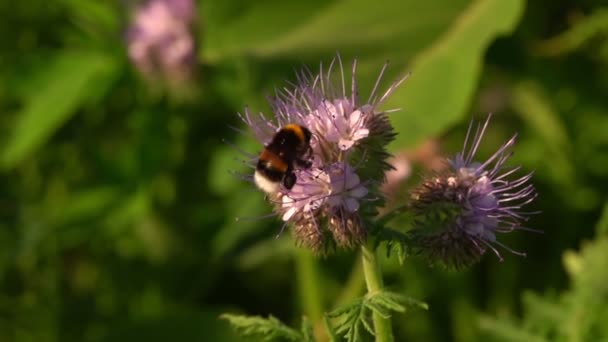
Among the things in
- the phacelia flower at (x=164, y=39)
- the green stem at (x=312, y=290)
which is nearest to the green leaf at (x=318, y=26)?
the phacelia flower at (x=164, y=39)

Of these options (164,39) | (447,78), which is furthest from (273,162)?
(164,39)

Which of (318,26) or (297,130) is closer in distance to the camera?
(297,130)

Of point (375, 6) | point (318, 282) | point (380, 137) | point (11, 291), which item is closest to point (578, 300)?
point (380, 137)

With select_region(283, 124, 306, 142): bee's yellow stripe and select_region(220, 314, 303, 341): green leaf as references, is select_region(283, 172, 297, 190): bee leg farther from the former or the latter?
select_region(220, 314, 303, 341): green leaf

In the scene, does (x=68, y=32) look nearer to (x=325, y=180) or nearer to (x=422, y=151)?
(x=422, y=151)

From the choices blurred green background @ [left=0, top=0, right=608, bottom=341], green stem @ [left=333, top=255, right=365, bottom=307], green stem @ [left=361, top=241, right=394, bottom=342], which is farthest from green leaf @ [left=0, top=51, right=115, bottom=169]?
green stem @ [left=361, top=241, right=394, bottom=342]

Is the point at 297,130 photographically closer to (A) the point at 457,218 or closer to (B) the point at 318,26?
(A) the point at 457,218
